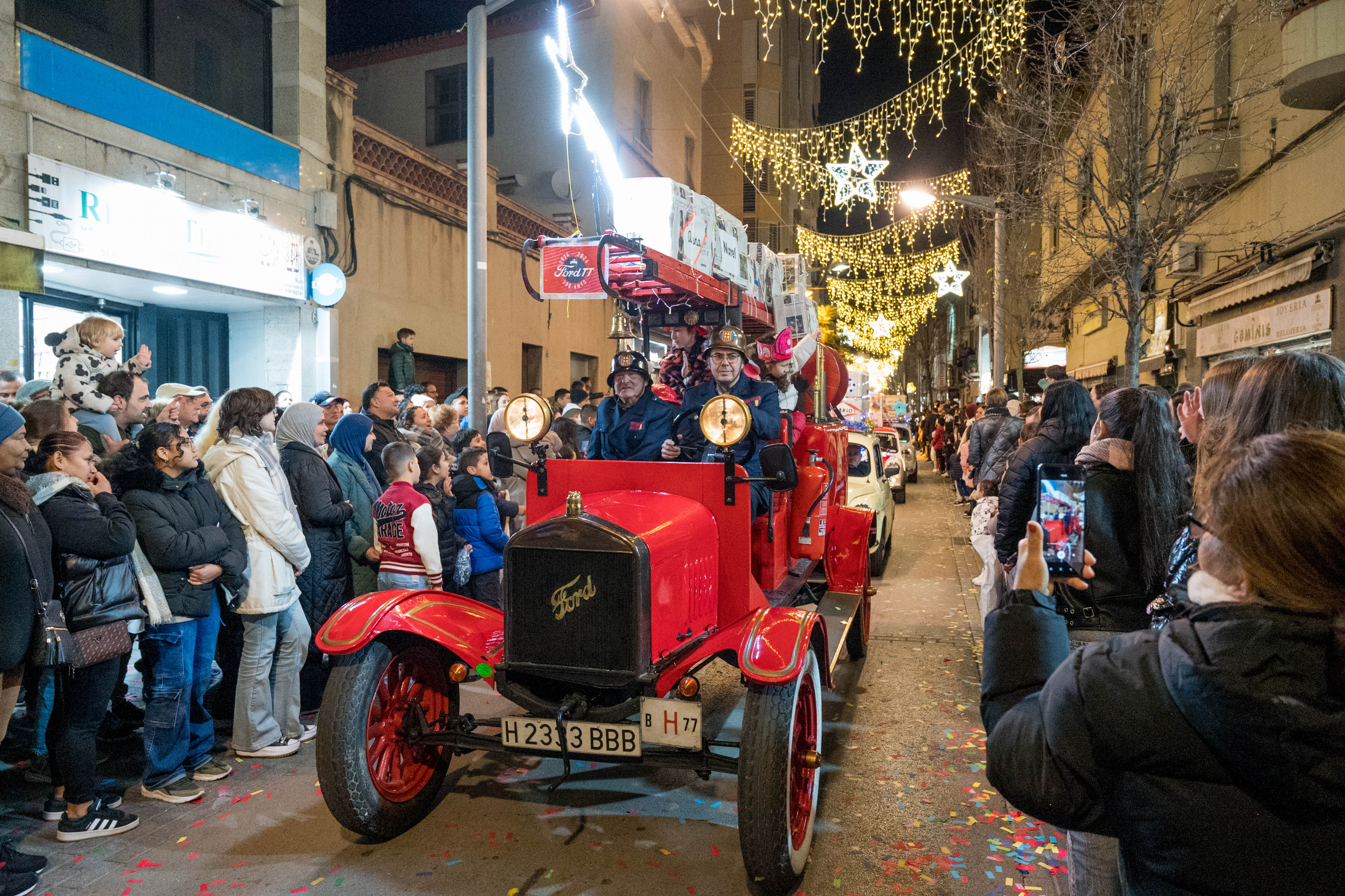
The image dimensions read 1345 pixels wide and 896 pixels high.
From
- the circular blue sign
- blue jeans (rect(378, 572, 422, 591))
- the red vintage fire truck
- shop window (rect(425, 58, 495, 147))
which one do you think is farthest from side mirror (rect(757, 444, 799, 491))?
shop window (rect(425, 58, 495, 147))

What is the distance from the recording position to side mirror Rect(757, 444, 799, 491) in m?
3.98

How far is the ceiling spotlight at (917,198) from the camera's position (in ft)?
50.7

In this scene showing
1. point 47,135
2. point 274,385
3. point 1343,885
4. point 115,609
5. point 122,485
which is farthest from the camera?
point 274,385

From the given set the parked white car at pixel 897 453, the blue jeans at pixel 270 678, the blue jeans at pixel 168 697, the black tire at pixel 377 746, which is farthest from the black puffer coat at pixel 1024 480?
the parked white car at pixel 897 453

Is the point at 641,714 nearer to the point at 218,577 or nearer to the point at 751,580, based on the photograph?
the point at 751,580

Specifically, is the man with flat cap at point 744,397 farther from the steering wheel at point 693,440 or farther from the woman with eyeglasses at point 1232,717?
the woman with eyeglasses at point 1232,717

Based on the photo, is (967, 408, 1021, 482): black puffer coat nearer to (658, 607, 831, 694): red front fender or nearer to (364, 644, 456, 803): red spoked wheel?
(658, 607, 831, 694): red front fender

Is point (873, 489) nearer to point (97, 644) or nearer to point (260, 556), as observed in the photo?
point (260, 556)

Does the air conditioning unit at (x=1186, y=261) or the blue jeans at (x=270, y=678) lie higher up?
the air conditioning unit at (x=1186, y=261)

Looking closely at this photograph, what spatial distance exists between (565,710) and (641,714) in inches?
12.6

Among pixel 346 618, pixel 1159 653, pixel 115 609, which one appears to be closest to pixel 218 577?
pixel 115 609

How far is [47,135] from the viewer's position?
297 inches

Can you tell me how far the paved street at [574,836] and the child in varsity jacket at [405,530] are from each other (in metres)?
1.10

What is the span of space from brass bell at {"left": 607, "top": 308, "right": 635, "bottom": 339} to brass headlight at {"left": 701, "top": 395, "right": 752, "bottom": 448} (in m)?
2.09
